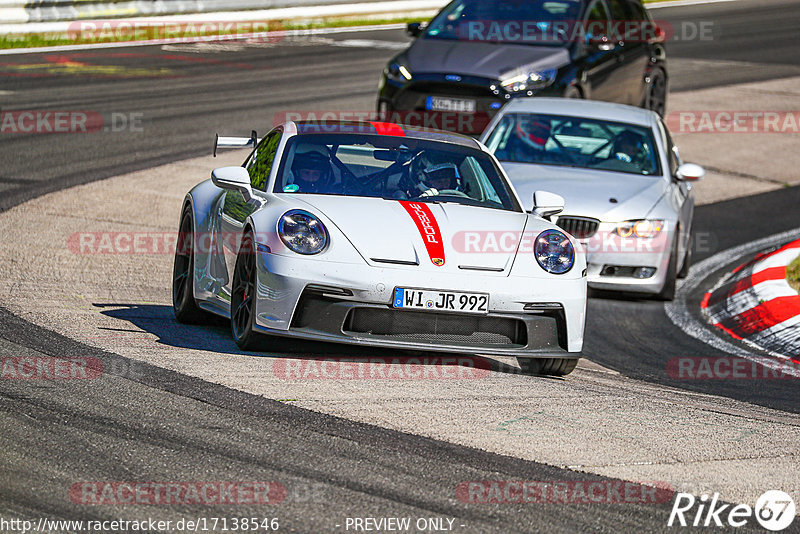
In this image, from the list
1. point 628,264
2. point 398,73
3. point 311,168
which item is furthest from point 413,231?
point 398,73

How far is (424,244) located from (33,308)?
2431mm

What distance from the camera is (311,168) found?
7812mm

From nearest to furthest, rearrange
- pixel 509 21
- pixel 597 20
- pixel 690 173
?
pixel 690 173 < pixel 509 21 < pixel 597 20

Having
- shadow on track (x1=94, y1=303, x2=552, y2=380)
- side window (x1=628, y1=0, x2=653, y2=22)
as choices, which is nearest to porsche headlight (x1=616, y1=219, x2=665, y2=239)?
shadow on track (x1=94, y1=303, x2=552, y2=380)

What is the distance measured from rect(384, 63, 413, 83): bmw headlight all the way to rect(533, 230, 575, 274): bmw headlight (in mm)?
7777

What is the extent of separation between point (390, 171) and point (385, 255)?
1.18m

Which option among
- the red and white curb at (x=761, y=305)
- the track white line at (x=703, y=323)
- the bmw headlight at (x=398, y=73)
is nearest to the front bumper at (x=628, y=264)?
the track white line at (x=703, y=323)

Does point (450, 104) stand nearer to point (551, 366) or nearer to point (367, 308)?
point (551, 366)

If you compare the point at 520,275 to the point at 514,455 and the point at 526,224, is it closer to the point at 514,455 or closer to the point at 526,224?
the point at 526,224

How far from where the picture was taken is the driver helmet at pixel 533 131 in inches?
457

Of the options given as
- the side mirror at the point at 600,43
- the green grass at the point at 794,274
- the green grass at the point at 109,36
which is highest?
the side mirror at the point at 600,43

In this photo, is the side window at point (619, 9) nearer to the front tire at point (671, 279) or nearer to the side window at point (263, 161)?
the front tire at point (671, 279)

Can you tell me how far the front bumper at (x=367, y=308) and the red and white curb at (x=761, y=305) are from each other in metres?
3.04

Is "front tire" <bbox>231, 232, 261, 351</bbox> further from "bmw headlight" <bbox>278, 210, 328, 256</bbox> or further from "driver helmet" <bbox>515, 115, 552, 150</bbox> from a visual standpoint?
"driver helmet" <bbox>515, 115, 552, 150</bbox>
